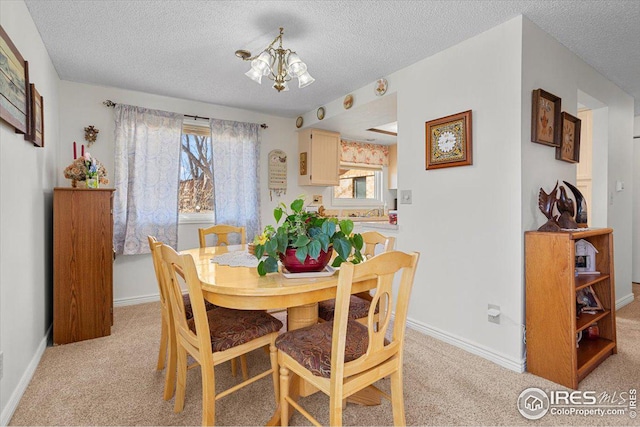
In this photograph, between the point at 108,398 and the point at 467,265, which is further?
the point at 467,265

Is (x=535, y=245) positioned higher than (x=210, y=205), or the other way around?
(x=210, y=205)

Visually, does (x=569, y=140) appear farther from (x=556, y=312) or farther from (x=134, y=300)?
(x=134, y=300)

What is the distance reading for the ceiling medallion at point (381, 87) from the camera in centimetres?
296

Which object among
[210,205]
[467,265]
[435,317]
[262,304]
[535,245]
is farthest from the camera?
[210,205]

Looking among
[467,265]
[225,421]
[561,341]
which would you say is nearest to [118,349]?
[225,421]

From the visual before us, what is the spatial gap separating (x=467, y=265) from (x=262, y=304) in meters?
1.65

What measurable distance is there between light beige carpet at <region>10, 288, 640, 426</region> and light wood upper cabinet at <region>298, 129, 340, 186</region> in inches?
95.4

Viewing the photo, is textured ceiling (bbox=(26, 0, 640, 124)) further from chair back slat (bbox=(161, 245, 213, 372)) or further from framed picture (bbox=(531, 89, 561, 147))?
chair back slat (bbox=(161, 245, 213, 372))

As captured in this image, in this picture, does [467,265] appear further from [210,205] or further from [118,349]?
[210,205]

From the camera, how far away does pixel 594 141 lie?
320 centimetres

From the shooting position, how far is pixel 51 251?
2.61 meters

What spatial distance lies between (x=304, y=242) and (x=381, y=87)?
2.11 m

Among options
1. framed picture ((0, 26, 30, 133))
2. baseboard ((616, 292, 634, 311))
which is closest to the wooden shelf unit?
baseboard ((616, 292, 634, 311))

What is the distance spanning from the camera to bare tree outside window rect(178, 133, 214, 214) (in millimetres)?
3789
